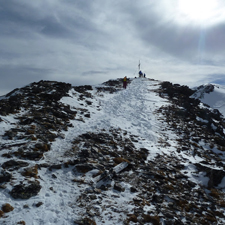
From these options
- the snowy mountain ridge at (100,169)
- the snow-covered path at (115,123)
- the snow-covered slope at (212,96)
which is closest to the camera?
the snowy mountain ridge at (100,169)

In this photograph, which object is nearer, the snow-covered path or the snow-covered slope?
the snow-covered path

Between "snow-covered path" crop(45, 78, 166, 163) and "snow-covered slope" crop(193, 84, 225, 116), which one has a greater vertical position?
"snow-covered slope" crop(193, 84, 225, 116)

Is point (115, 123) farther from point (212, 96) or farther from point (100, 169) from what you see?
point (212, 96)

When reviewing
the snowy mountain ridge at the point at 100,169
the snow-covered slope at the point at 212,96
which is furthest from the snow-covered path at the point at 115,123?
the snow-covered slope at the point at 212,96

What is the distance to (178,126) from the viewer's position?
1485 centimetres

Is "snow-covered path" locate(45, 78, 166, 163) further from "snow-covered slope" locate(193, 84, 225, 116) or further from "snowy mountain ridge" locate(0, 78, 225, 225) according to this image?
"snow-covered slope" locate(193, 84, 225, 116)

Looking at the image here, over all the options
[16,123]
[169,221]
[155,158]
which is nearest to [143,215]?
[169,221]

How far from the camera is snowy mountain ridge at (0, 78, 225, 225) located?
16.8 ft

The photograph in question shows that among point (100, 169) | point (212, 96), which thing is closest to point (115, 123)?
point (100, 169)

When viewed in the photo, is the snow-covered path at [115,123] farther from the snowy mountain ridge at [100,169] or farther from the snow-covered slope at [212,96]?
the snow-covered slope at [212,96]

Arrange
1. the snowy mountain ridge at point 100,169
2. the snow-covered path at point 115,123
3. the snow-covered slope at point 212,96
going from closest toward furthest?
the snowy mountain ridge at point 100,169, the snow-covered path at point 115,123, the snow-covered slope at point 212,96

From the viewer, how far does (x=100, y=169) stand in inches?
281

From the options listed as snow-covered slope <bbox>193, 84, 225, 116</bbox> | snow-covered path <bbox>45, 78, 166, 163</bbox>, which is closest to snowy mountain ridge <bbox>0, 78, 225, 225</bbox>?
snow-covered path <bbox>45, 78, 166, 163</bbox>

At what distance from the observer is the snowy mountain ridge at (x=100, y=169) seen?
16.8 feet
